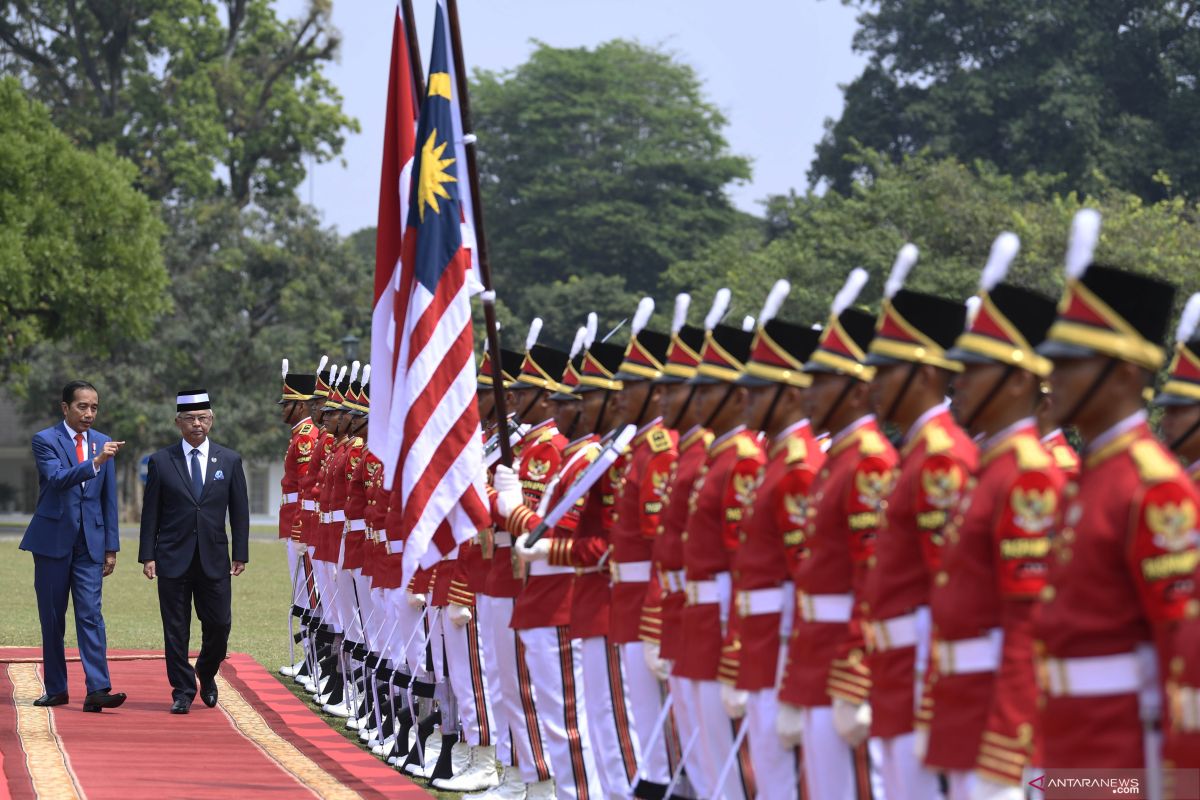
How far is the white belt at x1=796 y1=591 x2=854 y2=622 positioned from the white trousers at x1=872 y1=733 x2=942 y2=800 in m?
0.50

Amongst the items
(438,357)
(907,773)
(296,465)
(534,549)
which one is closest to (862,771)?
(907,773)

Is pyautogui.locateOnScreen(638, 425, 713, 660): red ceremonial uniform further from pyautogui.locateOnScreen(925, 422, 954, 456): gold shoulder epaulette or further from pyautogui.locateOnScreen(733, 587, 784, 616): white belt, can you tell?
pyautogui.locateOnScreen(925, 422, 954, 456): gold shoulder epaulette

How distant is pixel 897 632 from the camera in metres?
5.09

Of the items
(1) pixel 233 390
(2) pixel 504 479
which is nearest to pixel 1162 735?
(2) pixel 504 479

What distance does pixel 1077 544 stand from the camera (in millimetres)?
4160

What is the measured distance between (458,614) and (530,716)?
123 cm

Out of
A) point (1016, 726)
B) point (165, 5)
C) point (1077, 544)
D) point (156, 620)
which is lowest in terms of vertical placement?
point (156, 620)

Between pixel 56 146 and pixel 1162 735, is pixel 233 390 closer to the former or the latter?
pixel 56 146

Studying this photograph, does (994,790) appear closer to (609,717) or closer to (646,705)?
(646,705)

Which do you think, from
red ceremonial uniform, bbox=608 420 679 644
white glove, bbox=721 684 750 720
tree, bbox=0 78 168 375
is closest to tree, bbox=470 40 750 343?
tree, bbox=0 78 168 375

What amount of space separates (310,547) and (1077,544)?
453 inches

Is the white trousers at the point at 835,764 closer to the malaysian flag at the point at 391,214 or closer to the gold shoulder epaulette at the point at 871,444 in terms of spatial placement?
the gold shoulder epaulette at the point at 871,444

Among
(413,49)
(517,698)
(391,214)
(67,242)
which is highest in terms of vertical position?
(67,242)

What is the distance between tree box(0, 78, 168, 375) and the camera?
1416 inches
